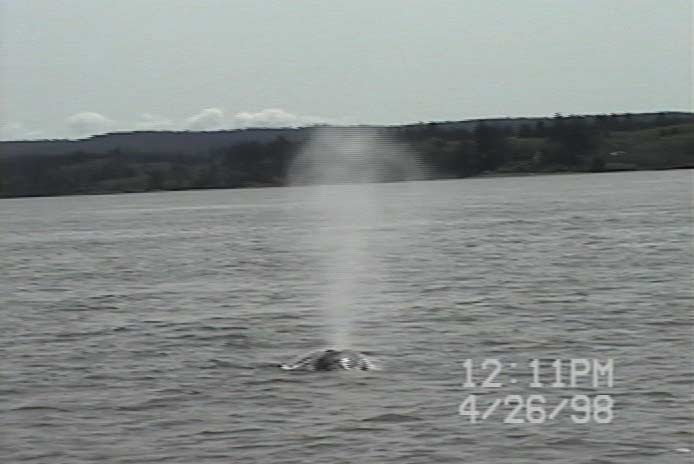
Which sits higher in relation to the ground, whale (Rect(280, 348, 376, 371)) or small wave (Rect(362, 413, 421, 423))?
whale (Rect(280, 348, 376, 371))

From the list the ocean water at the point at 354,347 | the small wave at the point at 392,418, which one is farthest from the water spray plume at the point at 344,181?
the small wave at the point at 392,418

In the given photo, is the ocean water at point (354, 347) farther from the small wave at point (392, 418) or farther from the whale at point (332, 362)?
the whale at point (332, 362)

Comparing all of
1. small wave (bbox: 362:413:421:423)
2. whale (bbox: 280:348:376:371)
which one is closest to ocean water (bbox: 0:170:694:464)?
small wave (bbox: 362:413:421:423)

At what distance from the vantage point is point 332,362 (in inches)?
993

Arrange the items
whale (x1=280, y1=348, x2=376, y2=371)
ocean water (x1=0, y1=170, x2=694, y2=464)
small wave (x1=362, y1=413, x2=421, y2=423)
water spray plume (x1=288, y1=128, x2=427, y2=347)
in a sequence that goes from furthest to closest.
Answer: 1. water spray plume (x1=288, y1=128, x2=427, y2=347)
2. whale (x1=280, y1=348, x2=376, y2=371)
3. small wave (x1=362, y1=413, x2=421, y2=423)
4. ocean water (x1=0, y1=170, x2=694, y2=464)

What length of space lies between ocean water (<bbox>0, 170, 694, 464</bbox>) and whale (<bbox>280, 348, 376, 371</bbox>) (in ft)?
1.44

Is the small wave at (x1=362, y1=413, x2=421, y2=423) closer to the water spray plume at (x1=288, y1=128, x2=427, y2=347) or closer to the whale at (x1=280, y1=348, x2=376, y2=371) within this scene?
the whale at (x1=280, y1=348, x2=376, y2=371)

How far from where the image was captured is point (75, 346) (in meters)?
30.5

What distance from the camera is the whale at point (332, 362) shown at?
24969 millimetres

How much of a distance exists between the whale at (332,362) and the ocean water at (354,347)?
438 mm

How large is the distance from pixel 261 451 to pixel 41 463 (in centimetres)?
319

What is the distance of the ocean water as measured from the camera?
19.5 m

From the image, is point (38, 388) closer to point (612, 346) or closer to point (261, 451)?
point (261, 451)

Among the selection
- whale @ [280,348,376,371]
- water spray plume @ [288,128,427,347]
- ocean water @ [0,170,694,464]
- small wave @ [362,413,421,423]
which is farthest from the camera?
water spray plume @ [288,128,427,347]
